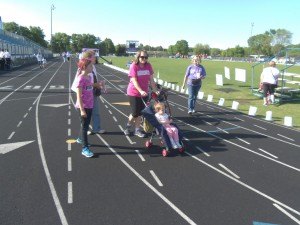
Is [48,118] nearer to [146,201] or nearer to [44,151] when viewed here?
[44,151]

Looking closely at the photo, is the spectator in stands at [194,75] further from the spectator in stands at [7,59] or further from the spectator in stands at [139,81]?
the spectator in stands at [7,59]

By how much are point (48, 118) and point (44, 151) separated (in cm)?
371

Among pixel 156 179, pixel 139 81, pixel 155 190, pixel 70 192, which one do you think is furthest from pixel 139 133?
pixel 70 192

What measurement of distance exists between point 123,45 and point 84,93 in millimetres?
153727

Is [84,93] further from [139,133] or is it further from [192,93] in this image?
[192,93]

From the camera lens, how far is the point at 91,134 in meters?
9.16

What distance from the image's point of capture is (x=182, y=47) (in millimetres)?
188750

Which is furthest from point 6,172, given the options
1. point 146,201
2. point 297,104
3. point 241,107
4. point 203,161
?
point 297,104

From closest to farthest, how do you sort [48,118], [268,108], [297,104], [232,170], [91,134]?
[232,170] < [91,134] < [48,118] < [268,108] < [297,104]

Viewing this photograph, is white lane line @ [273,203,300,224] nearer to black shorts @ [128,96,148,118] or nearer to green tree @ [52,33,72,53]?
black shorts @ [128,96,148,118]

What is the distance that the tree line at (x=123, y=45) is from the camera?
137 meters

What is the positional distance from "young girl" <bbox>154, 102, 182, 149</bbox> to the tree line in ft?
402

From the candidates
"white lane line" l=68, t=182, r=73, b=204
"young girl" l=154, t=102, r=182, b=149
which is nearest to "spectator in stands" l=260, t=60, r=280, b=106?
"young girl" l=154, t=102, r=182, b=149

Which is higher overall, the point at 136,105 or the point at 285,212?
the point at 136,105
